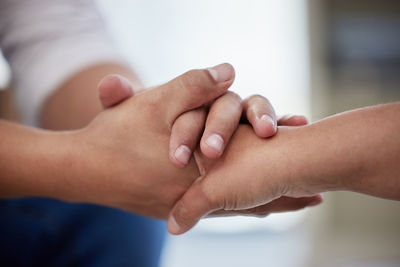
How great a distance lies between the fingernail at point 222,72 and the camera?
2.07 feet

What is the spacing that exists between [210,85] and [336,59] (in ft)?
7.34

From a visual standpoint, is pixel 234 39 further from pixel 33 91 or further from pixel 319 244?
pixel 33 91

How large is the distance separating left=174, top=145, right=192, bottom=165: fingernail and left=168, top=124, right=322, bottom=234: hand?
0.06 m

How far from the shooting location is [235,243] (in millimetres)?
2736

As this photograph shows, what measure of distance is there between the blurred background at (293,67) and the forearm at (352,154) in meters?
1.99

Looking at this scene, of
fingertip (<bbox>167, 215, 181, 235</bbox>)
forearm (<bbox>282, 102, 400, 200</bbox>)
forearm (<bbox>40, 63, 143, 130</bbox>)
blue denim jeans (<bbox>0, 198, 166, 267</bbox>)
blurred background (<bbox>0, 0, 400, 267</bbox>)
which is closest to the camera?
forearm (<bbox>282, 102, 400, 200</bbox>)

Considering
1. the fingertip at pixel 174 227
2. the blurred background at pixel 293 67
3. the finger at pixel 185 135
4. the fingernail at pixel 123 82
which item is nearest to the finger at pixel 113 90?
the fingernail at pixel 123 82

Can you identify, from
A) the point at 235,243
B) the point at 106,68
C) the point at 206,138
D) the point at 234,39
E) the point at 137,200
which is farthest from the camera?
the point at 235,243

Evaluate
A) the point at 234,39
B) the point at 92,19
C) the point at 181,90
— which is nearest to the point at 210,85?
the point at 181,90

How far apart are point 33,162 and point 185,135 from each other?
270 millimetres

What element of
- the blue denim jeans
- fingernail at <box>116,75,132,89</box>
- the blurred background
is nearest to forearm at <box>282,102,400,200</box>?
fingernail at <box>116,75,132,89</box>

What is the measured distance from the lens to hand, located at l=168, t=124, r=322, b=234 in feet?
2.01

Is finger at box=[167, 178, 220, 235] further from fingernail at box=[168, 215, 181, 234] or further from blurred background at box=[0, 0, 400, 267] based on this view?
blurred background at box=[0, 0, 400, 267]

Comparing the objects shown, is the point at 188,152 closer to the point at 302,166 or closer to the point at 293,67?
the point at 302,166
